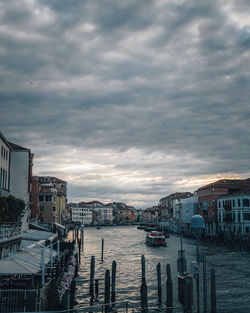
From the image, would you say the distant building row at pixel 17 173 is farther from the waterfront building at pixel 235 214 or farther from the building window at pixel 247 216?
the building window at pixel 247 216

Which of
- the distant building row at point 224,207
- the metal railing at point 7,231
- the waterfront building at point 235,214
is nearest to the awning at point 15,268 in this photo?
the metal railing at point 7,231

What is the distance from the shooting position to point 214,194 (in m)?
83.6

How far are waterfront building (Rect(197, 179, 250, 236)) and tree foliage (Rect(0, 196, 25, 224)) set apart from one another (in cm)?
5972

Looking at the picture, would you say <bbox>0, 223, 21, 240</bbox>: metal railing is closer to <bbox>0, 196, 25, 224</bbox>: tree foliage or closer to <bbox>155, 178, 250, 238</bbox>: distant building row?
<bbox>0, 196, 25, 224</bbox>: tree foliage

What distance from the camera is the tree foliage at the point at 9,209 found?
80.0ft

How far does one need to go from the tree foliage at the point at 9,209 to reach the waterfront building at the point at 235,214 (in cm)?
4407

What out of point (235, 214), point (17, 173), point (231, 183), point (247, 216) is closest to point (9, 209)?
point (17, 173)

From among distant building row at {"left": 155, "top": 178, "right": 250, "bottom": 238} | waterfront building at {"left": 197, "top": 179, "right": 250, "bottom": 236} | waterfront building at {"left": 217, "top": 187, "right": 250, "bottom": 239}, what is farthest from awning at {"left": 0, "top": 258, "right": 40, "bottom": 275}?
waterfront building at {"left": 197, "top": 179, "right": 250, "bottom": 236}

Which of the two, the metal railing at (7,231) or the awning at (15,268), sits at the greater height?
the metal railing at (7,231)

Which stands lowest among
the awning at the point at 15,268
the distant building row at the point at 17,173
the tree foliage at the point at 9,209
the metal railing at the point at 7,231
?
the awning at the point at 15,268

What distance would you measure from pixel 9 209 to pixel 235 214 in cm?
5439

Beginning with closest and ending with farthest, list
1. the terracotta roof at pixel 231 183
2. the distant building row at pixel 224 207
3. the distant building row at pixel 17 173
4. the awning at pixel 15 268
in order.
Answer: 1. the awning at pixel 15 268
2. the distant building row at pixel 17 173
3. the distant building row at pixel 224 207
4. the terracotta roof at pixel 231 183

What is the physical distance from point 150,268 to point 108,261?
7.27 meters

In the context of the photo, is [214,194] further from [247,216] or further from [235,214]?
[247,216]
